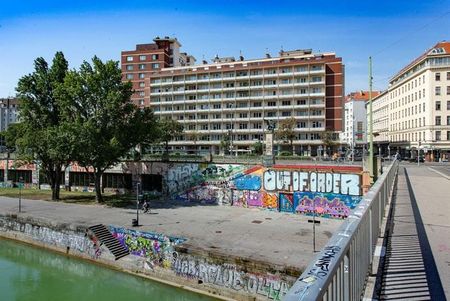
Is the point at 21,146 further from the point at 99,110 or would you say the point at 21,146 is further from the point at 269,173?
the point at 269,173

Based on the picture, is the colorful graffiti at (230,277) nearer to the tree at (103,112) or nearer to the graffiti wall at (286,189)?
the graffiti wall at (286,189)

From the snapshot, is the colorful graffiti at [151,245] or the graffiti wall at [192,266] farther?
the colorful graffiti at [151,245]

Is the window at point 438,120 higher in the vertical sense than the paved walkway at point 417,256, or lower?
higher

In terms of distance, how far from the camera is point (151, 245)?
23.3m

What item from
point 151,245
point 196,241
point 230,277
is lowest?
point 230,277

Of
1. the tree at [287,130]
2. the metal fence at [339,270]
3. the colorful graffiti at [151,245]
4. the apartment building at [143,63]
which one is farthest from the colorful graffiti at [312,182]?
the apartment building at [143,63]

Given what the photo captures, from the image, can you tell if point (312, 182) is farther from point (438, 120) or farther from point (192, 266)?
point (438, 120)

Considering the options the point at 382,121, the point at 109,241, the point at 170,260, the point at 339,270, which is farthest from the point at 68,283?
the point at 382,121

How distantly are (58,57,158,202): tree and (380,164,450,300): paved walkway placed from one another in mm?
27917

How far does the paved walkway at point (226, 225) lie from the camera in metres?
20.4

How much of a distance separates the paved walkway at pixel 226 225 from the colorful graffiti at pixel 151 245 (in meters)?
1.24

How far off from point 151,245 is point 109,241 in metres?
4.12

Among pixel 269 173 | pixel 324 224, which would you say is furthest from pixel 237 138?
pixel 324 224

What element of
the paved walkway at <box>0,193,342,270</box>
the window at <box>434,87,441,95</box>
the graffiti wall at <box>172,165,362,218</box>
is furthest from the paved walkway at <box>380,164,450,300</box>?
the window at <box>434,87,441,95</box>
